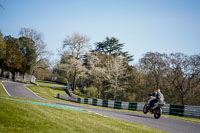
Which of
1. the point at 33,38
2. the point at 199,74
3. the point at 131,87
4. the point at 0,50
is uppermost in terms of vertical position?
the point at 33,38

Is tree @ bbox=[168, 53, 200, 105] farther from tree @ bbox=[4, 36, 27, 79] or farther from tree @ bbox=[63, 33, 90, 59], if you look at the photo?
tree @ bbox=[4, 36, 27, 79]

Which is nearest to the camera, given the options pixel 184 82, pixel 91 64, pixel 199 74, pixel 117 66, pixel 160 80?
pixel 199 74

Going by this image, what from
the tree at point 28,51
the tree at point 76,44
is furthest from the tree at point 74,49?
the tree at point 28,51

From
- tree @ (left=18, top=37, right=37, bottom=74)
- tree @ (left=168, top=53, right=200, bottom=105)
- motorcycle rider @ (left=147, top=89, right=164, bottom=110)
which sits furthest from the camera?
tree @ (left=18, top=37, right=37, bottom=74)

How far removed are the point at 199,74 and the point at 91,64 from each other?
26.1 meters

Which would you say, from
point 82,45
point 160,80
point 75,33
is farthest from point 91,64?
point 160,80

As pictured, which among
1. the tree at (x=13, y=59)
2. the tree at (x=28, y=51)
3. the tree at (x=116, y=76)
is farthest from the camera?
the tree at (x=28, y=51)

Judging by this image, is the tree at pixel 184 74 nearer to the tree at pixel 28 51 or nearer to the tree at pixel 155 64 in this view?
the tree at pixel 155 64

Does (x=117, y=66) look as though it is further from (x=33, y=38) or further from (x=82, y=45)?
(x=33, y=38)

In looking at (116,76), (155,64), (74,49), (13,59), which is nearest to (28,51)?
(13,59)

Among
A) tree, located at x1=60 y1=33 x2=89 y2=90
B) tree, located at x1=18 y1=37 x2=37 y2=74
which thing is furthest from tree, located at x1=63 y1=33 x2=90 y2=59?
tree, located at x1=18 y1=37 x2=37 y2=74

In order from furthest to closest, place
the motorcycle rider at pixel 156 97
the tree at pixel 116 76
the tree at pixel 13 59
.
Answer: the tree at pixel 13 59 → the tree at pixel 116 76 → the motorcycle rider at pixel 156 97

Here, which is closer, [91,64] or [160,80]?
[160,80]

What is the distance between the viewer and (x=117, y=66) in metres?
47.7
